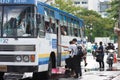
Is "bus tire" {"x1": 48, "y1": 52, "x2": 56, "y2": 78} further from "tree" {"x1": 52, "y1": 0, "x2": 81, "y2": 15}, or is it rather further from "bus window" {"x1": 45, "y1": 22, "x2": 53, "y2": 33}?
"tree" {"x1": 52, "y1": 0, "x2": 81, "y2": 15}

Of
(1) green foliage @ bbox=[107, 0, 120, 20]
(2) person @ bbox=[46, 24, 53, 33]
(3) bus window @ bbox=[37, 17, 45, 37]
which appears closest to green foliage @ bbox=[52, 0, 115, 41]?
(1) green foliage @ bbox=[107, 0, 120, 20]

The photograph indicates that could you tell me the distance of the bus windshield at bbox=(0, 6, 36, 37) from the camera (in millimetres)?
16359

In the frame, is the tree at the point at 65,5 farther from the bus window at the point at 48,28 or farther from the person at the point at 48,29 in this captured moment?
the bus window at the point at 48,28

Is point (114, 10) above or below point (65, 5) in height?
below

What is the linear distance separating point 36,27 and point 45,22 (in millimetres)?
1835

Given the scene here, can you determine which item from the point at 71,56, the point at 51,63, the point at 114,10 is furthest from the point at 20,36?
the point at 114,10

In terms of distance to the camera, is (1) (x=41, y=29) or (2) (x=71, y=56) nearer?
(1) (x=41, y=29)

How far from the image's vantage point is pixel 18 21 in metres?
16.4

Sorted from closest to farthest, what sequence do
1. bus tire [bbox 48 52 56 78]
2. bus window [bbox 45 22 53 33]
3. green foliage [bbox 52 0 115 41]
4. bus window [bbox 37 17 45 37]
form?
bus window [bbox 37 17 45 37] < bus window [bbox 45 22 53 33] < bus tire [bbox 48 52 56 78] < green foliage [bbox 52 0 115 41]

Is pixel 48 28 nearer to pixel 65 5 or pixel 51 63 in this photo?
pixel 51 63

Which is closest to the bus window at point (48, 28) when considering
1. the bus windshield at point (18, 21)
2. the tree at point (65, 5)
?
the bus windshield at point (18, 21)

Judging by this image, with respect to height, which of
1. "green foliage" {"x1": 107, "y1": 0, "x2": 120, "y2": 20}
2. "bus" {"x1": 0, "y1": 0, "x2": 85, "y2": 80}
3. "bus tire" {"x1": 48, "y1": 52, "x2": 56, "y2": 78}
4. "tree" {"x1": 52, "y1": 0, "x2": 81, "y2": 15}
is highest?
"tree" {"x1": 52, "y1": 0, "x2": 81, "y2": 15}

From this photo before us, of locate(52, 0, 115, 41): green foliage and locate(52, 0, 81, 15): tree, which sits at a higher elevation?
locate(52, 0, 81, 15): tree

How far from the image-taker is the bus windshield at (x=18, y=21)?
16.4 m
